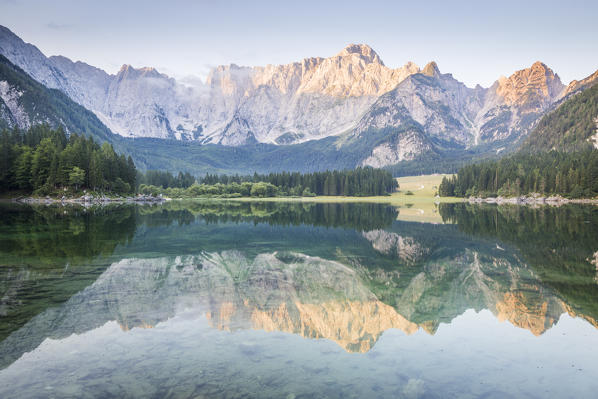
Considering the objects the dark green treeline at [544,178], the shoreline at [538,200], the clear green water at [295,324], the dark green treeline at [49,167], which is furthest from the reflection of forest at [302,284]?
the dark green treeline at [544,178]

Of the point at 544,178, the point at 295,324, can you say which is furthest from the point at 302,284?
the point at 544,178

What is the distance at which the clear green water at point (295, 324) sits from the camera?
1070cm

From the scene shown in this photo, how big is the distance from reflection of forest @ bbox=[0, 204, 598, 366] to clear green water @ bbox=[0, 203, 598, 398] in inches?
4.6

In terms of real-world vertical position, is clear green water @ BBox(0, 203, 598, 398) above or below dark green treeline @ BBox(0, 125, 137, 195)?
below

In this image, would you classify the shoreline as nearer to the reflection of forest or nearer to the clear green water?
the reflection of forest

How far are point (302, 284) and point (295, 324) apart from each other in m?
6.37

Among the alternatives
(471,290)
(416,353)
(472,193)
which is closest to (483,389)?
(416,353)

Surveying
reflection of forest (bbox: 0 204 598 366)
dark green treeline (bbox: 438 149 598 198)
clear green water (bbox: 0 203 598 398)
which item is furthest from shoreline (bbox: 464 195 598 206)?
clear green water (bbox: 0 203 598 398)

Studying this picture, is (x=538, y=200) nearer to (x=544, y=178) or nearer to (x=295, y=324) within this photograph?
(x=544, y=178)

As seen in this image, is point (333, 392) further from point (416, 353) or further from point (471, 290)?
point (471, 290)

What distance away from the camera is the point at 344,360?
40.8ft

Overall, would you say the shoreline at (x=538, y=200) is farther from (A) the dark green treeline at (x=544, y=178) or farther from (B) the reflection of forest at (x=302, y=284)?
(B) the reflection of forest at (x=302, y=284)

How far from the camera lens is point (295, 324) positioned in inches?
611

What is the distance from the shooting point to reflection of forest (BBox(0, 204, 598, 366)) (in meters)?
15.7
